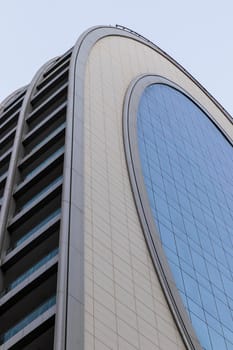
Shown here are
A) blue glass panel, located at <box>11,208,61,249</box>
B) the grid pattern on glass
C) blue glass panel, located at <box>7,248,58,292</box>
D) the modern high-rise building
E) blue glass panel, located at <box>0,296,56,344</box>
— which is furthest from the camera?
the grid pattern on glass

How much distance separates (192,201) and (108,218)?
15736 millimetres

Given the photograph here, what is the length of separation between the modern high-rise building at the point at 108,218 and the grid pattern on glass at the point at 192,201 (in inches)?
4.9

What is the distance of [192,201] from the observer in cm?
4453

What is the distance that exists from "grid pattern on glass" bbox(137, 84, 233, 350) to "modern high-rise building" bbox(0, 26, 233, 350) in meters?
0.12

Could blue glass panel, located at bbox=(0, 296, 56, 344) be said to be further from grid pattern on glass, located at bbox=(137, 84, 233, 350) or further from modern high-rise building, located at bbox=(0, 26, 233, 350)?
grid pattern on glass, located at bbox=(137, 84, 233, 350)

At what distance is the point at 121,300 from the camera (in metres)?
25.8

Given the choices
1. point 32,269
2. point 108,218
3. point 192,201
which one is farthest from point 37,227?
point 192,201

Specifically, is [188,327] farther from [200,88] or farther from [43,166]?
[200,88]

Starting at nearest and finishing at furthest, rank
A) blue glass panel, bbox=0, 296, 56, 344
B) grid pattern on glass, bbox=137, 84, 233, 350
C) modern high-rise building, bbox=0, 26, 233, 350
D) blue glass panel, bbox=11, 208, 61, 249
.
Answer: modern high-rise building, bbox=0, 26, 233, 350
blue glass panel, bbox=0, 296, 56, 344
blue glass panel, bbox=11, 208, 61, 249
grid pattern on glass, bbox=137, 84, 233, 350

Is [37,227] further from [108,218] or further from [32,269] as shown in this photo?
[108,218]

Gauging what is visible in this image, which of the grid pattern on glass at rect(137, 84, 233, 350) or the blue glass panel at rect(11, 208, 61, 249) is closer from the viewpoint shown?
the blue glass panel at rect(11, 208, 61, 249)

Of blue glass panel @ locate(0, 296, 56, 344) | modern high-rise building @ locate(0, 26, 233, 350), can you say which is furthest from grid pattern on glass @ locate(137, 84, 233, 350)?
blue glass panel @ locate(0, 296, 56, 344)

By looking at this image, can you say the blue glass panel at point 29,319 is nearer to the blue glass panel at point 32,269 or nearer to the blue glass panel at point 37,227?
the blue glass panel at point 32,269

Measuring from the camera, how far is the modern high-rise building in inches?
984
